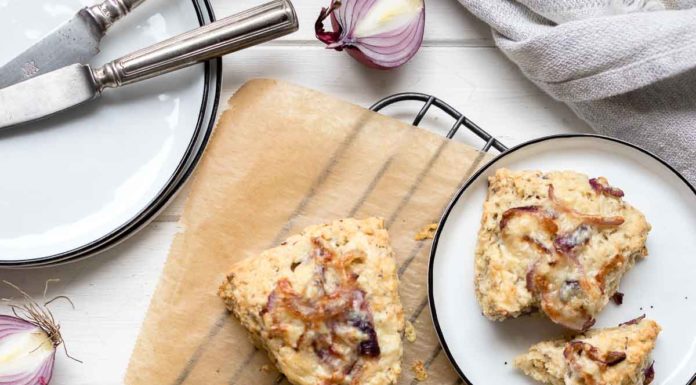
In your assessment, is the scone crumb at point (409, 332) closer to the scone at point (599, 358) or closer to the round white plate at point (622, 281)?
the round white plate at point (622, 281)

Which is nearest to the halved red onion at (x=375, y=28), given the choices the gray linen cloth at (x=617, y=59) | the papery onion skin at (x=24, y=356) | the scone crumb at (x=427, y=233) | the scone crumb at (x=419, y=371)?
the gray linen cloth at (x=617, y=59)

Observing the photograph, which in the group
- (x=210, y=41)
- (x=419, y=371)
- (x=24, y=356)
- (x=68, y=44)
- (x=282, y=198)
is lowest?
(x=24, y=356)

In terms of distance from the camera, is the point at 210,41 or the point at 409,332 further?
the point at 409,332

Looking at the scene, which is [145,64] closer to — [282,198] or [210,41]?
[210,41]

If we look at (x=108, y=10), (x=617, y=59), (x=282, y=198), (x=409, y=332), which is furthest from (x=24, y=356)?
(x=617, y=59)

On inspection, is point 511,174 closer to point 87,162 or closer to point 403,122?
point 403,122

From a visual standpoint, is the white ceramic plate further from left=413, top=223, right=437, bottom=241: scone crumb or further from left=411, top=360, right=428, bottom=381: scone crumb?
left=411, top=360, right=428, bottom=381: scone crumb

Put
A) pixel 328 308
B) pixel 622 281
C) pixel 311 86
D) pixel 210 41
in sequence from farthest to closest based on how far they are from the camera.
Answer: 1. pixel 311 86
2. pixel 622 281
3. pixel 210 41
4. pixel 328 308

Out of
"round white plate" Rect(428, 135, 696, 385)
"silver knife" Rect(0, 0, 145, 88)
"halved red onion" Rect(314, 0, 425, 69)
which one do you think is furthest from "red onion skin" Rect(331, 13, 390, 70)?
"silver knife" Rect(0, 0, 145, 88)
